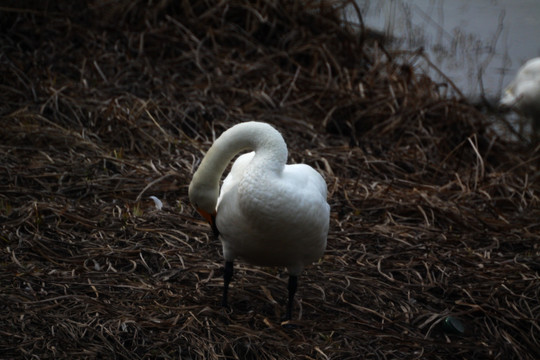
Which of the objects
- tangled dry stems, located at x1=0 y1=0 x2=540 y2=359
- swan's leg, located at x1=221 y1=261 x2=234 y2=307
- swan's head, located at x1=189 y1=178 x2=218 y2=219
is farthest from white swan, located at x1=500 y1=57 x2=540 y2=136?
swan's head, located at x1=189 y1=178 x2=218 y2=219

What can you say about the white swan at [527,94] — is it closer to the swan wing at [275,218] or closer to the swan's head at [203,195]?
the swan wing at [275,218]

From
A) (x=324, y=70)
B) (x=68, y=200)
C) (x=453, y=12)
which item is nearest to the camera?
(x=68, y=200)

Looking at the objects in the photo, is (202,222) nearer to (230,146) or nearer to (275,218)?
(230,146)

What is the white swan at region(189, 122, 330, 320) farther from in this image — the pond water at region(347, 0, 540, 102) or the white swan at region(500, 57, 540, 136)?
the pond water at region(347, 0, 540, 102)

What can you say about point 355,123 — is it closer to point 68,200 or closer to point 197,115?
point 197,115

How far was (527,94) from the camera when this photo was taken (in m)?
7.85

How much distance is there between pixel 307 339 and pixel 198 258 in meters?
0.97

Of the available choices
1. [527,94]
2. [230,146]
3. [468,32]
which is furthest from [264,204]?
[468,32]

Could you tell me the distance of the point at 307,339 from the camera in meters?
3.09

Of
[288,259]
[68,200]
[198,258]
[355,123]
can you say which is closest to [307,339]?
[288,259]

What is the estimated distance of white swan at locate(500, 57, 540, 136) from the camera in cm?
783

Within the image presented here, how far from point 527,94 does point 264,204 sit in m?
5.87

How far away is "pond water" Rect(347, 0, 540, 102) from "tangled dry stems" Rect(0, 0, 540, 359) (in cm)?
141

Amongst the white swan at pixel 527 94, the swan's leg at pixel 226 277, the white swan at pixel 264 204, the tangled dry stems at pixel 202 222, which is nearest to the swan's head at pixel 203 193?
the white swan at pixel 264 204
